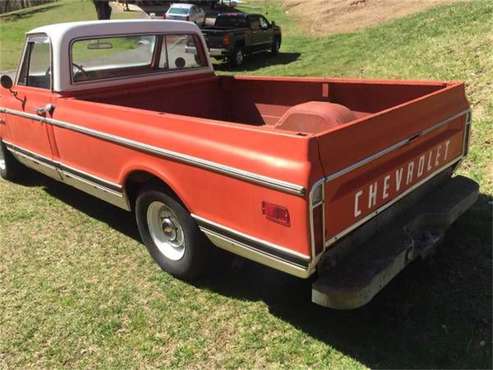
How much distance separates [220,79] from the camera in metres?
5.09

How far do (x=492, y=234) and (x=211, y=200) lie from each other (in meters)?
2.29

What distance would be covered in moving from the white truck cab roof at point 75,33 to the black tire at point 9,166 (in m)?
1.46

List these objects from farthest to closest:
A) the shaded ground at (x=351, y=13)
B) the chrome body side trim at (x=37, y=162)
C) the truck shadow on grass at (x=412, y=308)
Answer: the shaded ground at (x=351, y=13)
the chrome body side trim at (x=37, y=162)
the truck shadow on grass at (x=412, y=308)

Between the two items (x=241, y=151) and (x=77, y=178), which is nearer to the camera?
(x=241, y=151)

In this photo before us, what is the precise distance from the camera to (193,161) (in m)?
2.91

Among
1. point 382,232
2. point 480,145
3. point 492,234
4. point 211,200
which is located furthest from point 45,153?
point 480,145

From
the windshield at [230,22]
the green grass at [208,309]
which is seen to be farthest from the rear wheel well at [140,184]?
the windshield at [230,22]

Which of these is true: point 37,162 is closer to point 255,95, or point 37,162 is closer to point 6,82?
point 6,82

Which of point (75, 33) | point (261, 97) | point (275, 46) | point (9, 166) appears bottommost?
point (275, 46)

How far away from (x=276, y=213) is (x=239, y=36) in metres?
12.0

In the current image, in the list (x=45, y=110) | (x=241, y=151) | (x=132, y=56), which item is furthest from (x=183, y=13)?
(x=241, y=151)

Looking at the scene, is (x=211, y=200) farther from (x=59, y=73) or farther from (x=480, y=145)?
(x=480, y=145)

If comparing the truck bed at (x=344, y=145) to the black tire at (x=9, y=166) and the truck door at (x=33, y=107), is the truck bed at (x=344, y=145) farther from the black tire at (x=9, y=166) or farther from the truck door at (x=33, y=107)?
the black tire at (x=9, y=166)

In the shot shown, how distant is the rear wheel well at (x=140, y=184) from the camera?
330 centimetres
